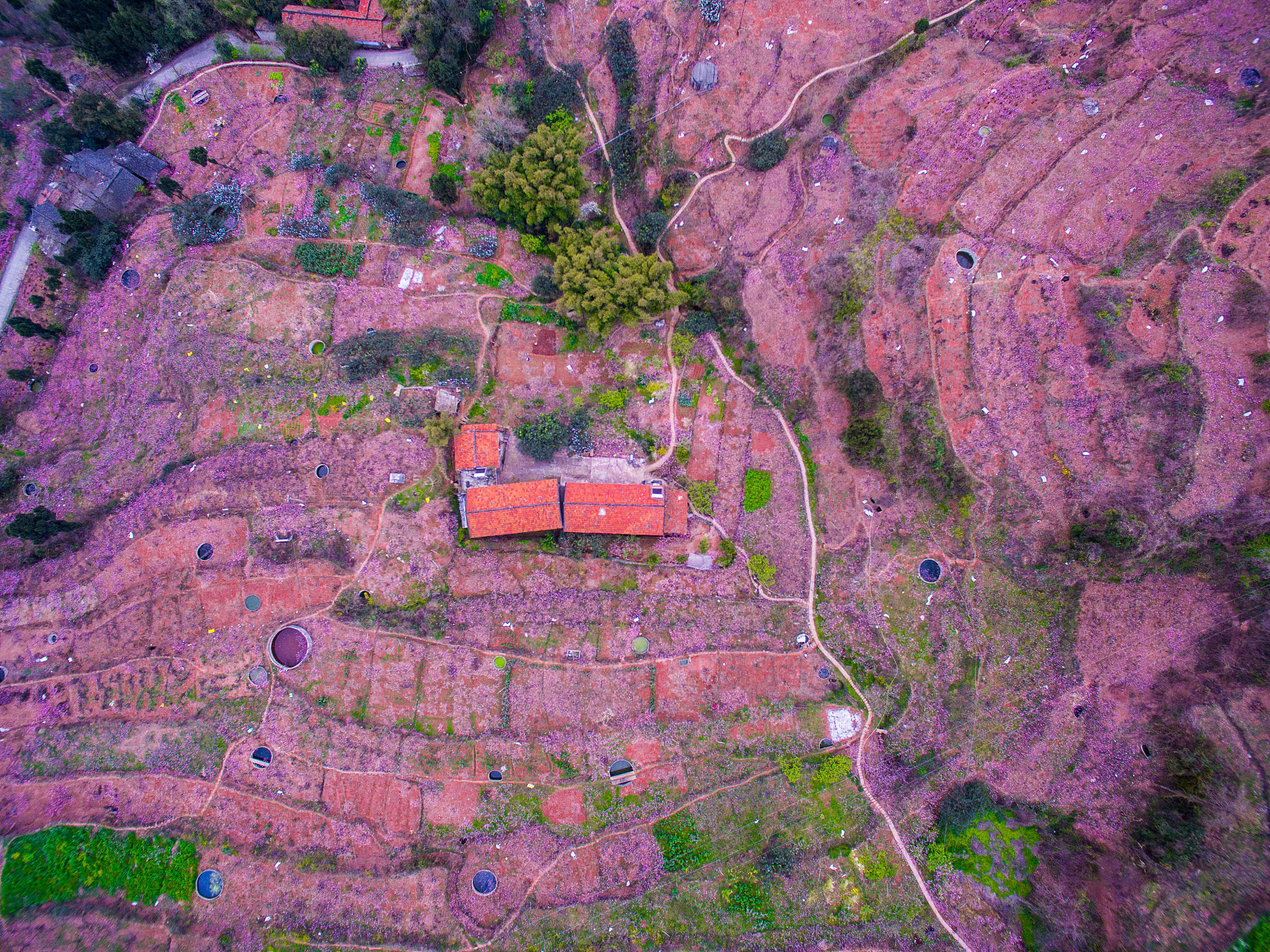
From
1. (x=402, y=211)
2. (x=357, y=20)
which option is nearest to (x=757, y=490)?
(x=402, y=211)

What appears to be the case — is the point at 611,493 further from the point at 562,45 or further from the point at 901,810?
Result: the point at 562,45

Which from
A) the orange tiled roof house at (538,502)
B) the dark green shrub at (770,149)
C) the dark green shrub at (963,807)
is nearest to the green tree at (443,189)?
the orange tiled roof house at (538,502)

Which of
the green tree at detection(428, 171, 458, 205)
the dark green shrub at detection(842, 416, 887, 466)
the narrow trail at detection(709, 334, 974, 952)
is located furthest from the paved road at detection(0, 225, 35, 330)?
the dark green shrub at detection(842, 416, 887, 466)

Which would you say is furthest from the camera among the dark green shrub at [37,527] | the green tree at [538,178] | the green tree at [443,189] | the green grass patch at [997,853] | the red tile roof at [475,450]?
the green tree at [443,189]

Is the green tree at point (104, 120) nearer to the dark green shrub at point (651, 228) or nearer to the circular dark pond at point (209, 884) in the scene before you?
the dark green shrub at point (651, 228)

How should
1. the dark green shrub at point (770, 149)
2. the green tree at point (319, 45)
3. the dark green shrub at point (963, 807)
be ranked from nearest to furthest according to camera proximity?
1. the dark green shrub at point (963, 807)
2. the dark green shrub at point (770, 149)
3. the green tree at point (319, 45)

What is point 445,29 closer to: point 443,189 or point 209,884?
point 443,189

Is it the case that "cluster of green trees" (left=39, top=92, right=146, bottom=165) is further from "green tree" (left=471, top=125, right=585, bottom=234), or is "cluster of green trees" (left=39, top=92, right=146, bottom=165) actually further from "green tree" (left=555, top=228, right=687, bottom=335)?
"green tree" (left=555, top=228, right=687, bottom=335)

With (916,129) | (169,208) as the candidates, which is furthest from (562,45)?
(169,208)
